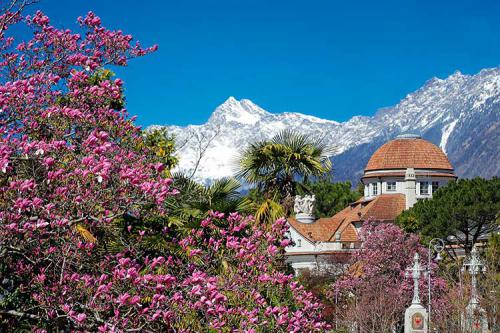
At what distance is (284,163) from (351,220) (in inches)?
2304

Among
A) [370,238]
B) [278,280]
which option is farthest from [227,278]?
[370,238]

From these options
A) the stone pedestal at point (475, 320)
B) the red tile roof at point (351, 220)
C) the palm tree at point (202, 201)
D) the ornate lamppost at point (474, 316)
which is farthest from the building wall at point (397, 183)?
the palm tree at point (202, 201)

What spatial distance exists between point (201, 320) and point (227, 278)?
1209 mm

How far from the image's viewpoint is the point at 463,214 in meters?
55.3

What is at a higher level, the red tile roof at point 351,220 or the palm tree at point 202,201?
the red tile roof at point 351,220

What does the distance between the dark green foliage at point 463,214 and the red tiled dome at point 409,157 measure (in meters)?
30.8

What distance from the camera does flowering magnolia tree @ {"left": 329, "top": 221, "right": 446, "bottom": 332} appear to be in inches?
1738

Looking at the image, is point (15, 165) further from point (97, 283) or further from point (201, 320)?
point (201, 320)

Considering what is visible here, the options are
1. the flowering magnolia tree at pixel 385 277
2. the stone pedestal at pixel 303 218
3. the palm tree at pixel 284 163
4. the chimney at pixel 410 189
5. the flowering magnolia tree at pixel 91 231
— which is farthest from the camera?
the stone pedestal at pixel 303 218

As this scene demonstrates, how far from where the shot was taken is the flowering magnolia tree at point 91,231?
31.2 feet

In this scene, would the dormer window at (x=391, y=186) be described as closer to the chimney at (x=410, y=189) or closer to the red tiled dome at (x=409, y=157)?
the red tiled dome at (x=409, y=157)

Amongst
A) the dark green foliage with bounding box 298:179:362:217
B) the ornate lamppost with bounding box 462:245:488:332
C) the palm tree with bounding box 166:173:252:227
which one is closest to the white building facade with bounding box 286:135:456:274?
the dark green foliage with bounding box 298:179:362:217

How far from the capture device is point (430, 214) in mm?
56469

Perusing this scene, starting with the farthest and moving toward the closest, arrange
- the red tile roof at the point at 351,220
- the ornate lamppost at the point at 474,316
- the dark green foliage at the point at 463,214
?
the red tile roof at the point at 351,220
the dark green foliage at the point at 463,214
the ornate lamppost at the point at 474,316
